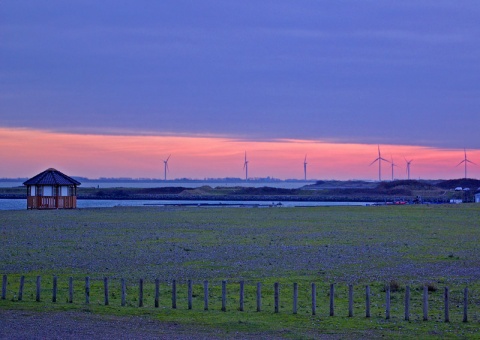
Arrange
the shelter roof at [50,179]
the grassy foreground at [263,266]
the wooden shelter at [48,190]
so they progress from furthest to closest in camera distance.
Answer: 1. the wooden shelter at [48,190]
2. the shelter roof at [50,179]
3. the grassy foreground at [263,266]

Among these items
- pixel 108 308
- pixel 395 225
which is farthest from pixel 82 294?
pixel 395 225

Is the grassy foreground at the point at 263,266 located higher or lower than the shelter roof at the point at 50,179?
lower

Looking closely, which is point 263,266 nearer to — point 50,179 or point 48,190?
point 50,179

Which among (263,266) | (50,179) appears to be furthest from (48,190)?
(263,266)

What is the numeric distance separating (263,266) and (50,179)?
2238 inches

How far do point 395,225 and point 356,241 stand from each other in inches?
619

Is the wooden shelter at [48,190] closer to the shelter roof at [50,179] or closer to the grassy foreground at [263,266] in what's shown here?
the shelter roof at [50,179]

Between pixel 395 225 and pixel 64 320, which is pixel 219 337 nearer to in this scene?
pixel 64 320

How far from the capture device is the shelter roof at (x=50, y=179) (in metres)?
83.4

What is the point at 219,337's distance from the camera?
17.6m

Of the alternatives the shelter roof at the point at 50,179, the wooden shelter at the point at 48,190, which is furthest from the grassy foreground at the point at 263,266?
the wooden shelter at the point at 48,190

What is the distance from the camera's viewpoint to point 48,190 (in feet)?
277

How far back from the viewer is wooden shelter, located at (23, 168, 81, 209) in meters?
83.8

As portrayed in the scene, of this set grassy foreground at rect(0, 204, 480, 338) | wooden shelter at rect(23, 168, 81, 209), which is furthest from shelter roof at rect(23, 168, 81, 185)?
grassy foreground at rect(0, 204, 480, 338)
